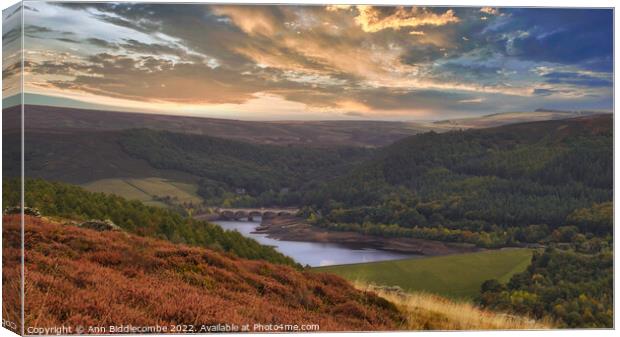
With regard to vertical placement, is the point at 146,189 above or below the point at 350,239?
above

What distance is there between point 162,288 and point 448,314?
16.9 feet

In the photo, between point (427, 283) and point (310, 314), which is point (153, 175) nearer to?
point (310, 314)

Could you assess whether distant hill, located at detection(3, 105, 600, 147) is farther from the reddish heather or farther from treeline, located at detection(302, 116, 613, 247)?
the reddish heather

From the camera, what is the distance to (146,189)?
15.6 meters

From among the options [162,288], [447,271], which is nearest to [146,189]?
[162,288]

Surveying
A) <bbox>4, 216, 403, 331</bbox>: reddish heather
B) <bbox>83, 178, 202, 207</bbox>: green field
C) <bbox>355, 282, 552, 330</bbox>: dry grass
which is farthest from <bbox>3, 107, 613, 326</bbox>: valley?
<bbox>4, 216, 403, 331</bbox>: reddish heather

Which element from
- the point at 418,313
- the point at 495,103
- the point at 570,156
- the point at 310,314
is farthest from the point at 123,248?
the point at 570,156

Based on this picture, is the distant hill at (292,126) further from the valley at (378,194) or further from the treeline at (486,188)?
the treeline at (486,188)

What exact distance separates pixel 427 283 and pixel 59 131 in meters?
7.17

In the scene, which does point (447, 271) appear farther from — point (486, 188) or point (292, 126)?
point (292, 126)

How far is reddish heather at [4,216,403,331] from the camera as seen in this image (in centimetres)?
1354

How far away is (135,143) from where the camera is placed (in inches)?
615

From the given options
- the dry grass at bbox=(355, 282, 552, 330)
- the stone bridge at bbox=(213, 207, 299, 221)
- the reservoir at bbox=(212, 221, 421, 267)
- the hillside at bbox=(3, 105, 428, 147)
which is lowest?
the dry grass at bbox=(355, 282, 552, 330)

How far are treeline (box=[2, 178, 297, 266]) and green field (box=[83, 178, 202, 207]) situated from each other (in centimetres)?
11
